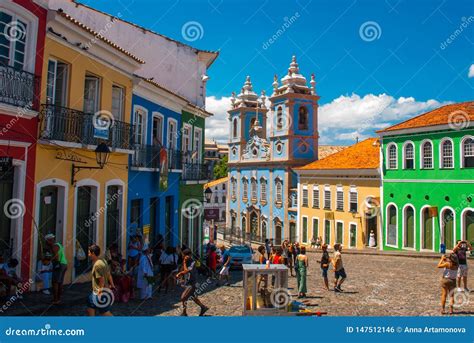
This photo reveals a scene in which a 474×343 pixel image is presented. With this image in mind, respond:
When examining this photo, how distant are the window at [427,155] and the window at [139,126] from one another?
54.8ft

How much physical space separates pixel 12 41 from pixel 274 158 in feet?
120

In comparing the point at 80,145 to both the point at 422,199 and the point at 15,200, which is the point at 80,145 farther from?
the point at 422,199

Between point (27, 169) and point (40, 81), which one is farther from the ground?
point (40, 81)

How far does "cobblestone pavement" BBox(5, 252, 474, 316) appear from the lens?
905 cm

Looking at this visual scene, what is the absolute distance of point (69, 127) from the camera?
1016cm

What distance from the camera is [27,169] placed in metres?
9.05

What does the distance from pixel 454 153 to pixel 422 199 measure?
3.22 metres

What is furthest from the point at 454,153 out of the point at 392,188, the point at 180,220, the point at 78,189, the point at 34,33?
the point at 34,33

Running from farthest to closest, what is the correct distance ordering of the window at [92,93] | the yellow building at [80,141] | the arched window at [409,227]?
the arched window at [409,227] < the window at [92,93] < the yellow building at [80,141]
